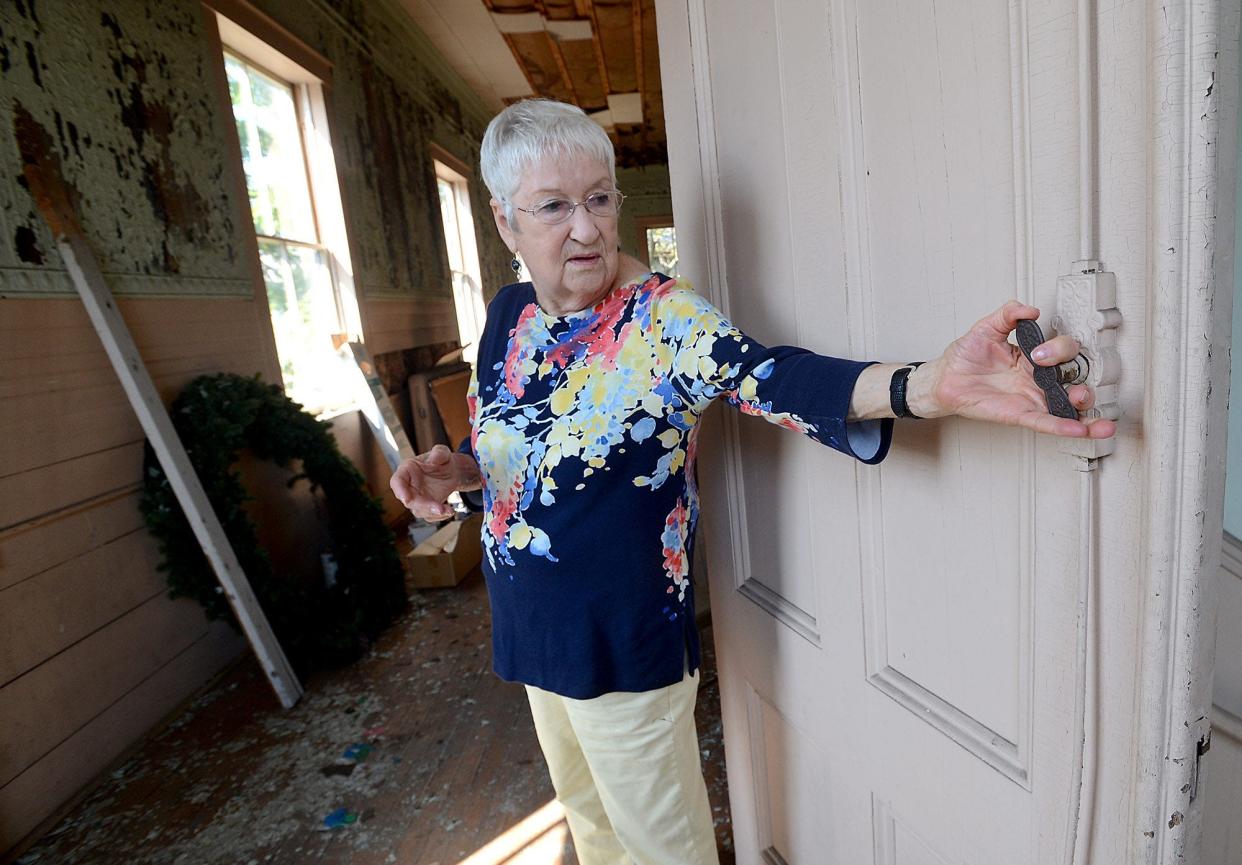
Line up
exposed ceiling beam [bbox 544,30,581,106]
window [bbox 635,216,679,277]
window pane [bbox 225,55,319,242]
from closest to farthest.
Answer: window pane [bbox 225,55,319,242]
exposed ceiling beam [bbox 544,30,581,106]
window [bbox 635,216,679,277]

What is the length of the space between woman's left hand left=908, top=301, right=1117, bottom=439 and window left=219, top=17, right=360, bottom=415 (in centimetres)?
364

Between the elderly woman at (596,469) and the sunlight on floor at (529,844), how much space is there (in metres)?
0.78

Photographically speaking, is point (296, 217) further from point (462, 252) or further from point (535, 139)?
point (535, 139)

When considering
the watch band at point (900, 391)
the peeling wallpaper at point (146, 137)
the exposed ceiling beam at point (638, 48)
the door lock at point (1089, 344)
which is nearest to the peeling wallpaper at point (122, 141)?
the peeling wallpaper at point (146, 137)

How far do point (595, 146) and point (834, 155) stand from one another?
41 cm

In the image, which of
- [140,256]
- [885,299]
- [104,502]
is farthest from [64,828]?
[885,299]

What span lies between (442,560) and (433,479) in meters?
2.50

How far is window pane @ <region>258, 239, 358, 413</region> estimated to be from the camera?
3791 millimetres

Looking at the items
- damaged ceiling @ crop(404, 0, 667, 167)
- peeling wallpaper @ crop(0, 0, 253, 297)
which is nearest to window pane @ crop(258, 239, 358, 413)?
peeling wallpaper @ crop(0, 0, 253, 297)

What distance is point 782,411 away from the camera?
2.56 feet

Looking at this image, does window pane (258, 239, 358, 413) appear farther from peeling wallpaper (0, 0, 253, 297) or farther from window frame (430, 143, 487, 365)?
window frame (430, 143, 487, 365)

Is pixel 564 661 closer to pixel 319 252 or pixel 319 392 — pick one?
pixel 319 392

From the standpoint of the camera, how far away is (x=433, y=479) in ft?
4.28

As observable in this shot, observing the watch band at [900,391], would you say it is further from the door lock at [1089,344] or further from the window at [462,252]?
the window at [462,252]
